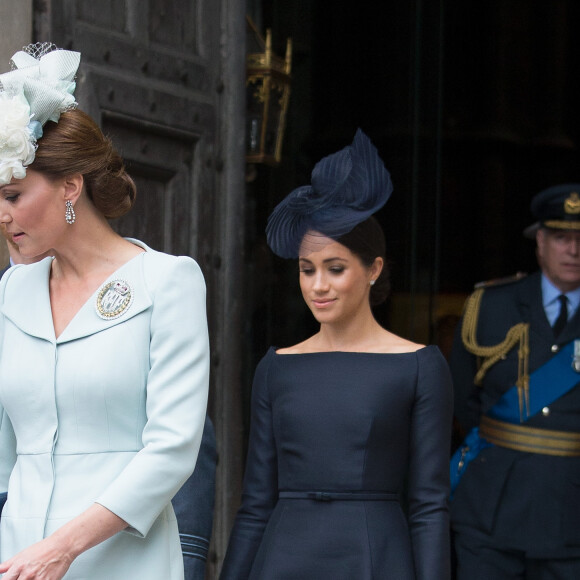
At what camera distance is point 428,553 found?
318 cm

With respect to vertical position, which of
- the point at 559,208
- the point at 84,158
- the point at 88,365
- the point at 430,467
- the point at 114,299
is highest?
the point at 84,158

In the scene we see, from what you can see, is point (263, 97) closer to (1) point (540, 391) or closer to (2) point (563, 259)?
(2) point (563, 259)

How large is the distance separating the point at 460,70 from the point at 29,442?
8.58 m

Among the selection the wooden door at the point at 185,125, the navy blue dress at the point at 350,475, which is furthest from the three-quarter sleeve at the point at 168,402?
the wooden door at the point at 185,125

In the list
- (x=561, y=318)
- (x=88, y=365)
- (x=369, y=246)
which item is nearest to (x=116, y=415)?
(x=88, y=365)

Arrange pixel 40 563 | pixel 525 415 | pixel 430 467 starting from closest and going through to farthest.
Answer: pixel 40 563
pixel 430 467
pixel 525 415

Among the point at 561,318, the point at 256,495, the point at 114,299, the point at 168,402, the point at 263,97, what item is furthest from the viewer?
the point at 263,97

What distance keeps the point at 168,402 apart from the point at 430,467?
3.09 feet

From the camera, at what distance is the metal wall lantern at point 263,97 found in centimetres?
511

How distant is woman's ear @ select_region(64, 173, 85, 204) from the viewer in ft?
8.61

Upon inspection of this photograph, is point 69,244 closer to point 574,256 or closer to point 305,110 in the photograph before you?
point 574,256

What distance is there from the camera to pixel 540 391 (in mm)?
4711

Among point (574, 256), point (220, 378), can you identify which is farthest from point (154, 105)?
point (574, 256)

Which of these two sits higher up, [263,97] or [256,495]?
[263,97]
